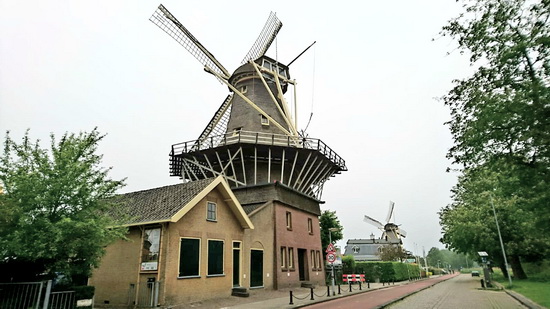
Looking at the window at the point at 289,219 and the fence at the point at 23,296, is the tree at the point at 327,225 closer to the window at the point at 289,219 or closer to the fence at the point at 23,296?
the window at the point at 289,219

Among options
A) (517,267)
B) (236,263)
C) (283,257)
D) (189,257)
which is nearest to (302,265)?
(283,257)

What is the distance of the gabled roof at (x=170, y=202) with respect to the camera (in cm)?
1591

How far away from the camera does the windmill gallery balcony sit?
82.8 feet

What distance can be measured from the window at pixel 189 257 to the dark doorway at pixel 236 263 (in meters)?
3.27

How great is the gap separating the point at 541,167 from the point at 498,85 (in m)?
3.09

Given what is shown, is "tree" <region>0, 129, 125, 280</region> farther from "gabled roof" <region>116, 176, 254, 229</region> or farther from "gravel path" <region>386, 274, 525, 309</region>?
"gravel path" <region>386, 274, 525, 309</region>

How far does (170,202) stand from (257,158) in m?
10.1

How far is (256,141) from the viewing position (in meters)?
24.6

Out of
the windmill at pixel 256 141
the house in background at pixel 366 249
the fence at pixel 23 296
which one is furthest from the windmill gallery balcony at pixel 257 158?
the house in background at pixel 366 249

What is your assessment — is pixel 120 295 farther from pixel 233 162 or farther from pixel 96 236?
pixel 233 162

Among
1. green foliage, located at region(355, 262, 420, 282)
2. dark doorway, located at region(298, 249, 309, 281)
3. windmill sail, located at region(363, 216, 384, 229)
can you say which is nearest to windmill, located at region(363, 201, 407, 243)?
windmill sail, located at region(363, 216, 384, 229)

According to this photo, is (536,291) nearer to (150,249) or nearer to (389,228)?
(150,249)

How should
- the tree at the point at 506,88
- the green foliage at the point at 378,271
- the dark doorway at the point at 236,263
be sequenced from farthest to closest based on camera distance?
the green foliage at the point at 378,271
the dark doorway at the point at 236,263
the tree at the point at 506,88

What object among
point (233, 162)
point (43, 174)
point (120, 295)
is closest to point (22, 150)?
point (43, 174)
